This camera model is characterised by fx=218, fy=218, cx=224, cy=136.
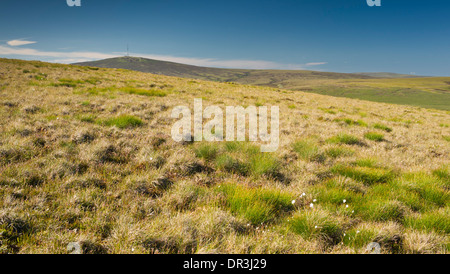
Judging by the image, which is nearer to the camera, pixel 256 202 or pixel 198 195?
pixel 256 202

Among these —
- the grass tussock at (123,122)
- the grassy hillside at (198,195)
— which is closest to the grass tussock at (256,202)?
the grassy hillside at (198,195)

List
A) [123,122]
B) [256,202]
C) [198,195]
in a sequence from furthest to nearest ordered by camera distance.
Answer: [123,122] → [198,195] → [256,202]

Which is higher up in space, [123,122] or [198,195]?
[123,122]

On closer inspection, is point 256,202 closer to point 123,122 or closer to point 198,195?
point 198,195

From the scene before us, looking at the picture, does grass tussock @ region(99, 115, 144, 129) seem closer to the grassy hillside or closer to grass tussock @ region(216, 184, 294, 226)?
the grassy hillside

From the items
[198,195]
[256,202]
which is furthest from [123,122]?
[256,202]

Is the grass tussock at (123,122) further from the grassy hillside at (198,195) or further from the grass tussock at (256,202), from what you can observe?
the grass tussock at (256,202)

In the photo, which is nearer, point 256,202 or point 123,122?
point 256,202

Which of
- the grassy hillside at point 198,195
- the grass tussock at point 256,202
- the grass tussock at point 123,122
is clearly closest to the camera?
the grassy hillside at point 198,195

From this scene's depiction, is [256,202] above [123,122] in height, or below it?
below

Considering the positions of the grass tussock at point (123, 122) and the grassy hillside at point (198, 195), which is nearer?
the grassy hillside at point (198, 195)

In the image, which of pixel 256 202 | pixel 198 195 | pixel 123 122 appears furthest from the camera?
pixel 123 122
